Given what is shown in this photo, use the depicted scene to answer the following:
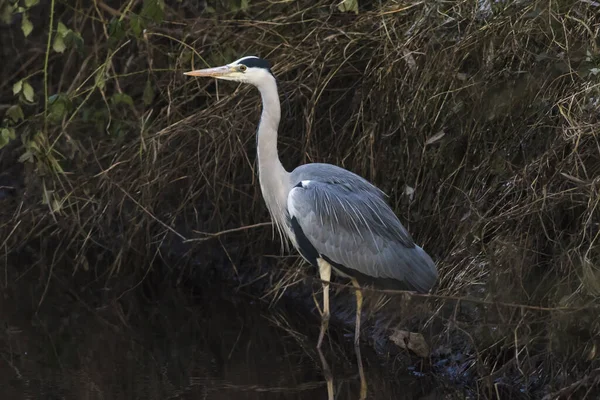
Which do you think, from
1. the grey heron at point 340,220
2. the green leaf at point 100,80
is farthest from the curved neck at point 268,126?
the green leaf at point 100,80

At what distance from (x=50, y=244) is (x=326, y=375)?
2974mm

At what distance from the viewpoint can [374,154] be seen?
5.97m

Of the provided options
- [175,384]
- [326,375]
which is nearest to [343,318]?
[326,375]

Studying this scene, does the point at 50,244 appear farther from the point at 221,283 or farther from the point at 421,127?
the point at 421,127

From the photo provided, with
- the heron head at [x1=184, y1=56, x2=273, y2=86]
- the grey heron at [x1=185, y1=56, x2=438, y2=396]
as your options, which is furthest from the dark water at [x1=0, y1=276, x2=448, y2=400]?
the heron head at [x1=184, y1=56, x2=273, y2=86]

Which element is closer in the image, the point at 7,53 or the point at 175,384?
the point at 175,384

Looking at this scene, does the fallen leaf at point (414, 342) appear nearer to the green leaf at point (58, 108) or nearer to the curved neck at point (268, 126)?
the curved neck at point (268, 126)

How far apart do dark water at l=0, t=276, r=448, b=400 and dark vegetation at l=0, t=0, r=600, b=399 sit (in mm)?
154

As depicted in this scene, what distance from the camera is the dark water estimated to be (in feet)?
16.4

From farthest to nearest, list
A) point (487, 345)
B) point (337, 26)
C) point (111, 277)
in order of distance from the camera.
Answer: point (111, 277), point (337, 26), point (487, 345)

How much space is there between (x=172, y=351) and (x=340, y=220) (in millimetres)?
1152

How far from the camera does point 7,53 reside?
7871 millimetres

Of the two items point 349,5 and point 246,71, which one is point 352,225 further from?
point 349,5

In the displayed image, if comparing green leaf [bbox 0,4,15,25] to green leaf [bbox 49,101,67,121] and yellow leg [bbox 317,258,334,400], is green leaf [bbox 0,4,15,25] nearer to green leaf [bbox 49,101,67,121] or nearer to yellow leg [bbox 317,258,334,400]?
green leaf [bbox 49,101,67,121]
